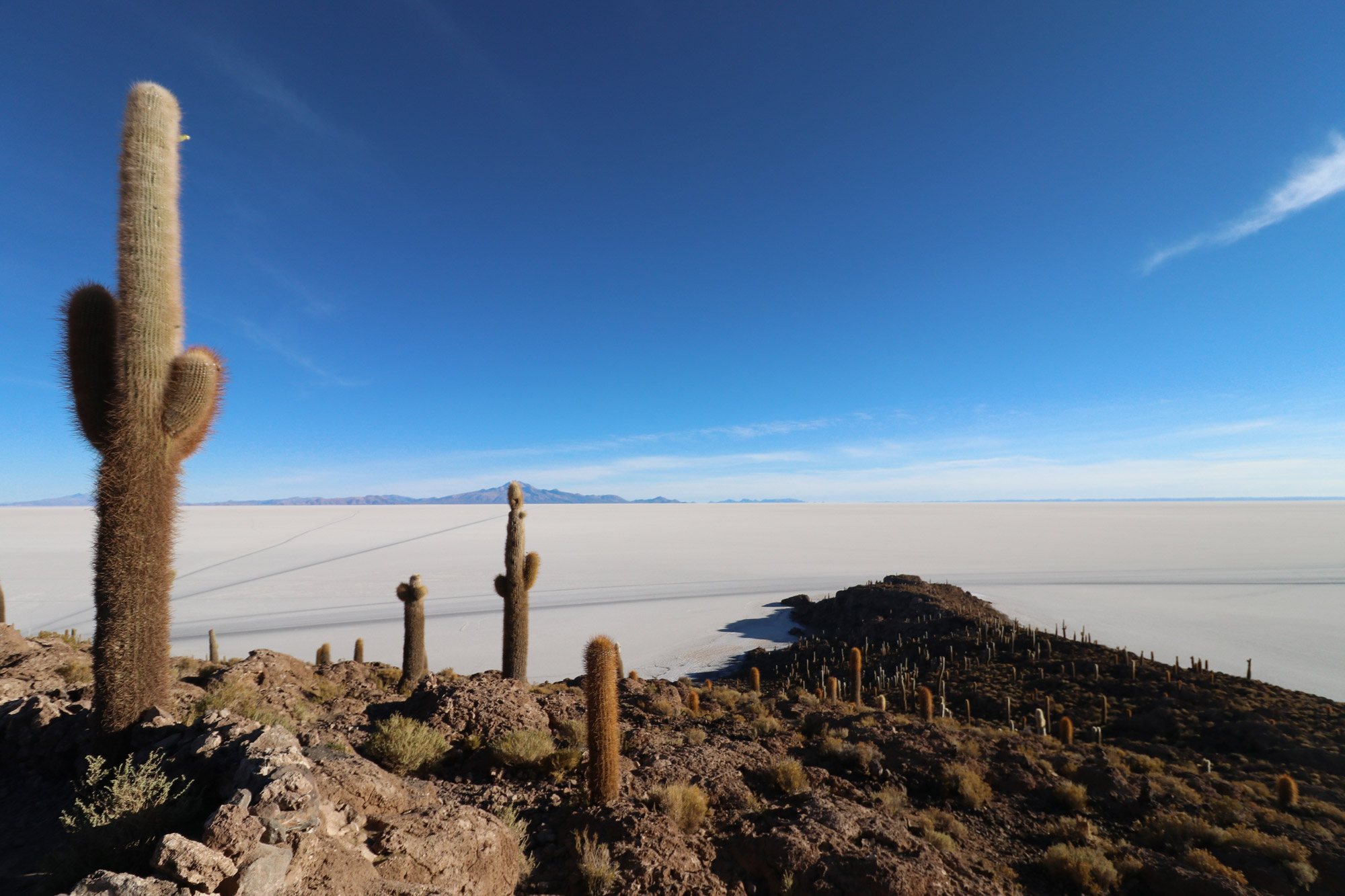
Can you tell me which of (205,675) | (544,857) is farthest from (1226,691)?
(205,675)

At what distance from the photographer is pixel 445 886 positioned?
388cm

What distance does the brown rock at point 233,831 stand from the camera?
312 centimetres

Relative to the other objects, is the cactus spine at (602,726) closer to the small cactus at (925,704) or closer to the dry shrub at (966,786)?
the dry shrub at (966,786)

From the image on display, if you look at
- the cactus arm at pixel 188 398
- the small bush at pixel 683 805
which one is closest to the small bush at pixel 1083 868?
the small bush at pixel 683 805

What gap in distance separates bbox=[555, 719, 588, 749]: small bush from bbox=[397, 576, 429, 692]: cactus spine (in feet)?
20.1

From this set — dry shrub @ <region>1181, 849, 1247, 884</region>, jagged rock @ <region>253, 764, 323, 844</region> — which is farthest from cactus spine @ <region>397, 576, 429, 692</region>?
dry shrub @ <region>1181, 849, 1247, 884</region>

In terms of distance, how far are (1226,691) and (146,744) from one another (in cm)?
2138

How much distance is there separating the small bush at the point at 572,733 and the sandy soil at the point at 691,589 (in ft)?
16.8

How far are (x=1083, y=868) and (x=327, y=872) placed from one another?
7.19m

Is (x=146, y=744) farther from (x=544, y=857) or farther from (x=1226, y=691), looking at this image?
(x=1226, y=691)

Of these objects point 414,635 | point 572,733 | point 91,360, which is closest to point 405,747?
point 572,733

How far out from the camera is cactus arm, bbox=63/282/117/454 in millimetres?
5547

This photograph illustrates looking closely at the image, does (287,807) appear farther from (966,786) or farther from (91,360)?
(966,786)

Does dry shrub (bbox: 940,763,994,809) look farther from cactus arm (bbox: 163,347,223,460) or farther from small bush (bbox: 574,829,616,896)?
cactus arm (bbox: 163,347,223,460)
